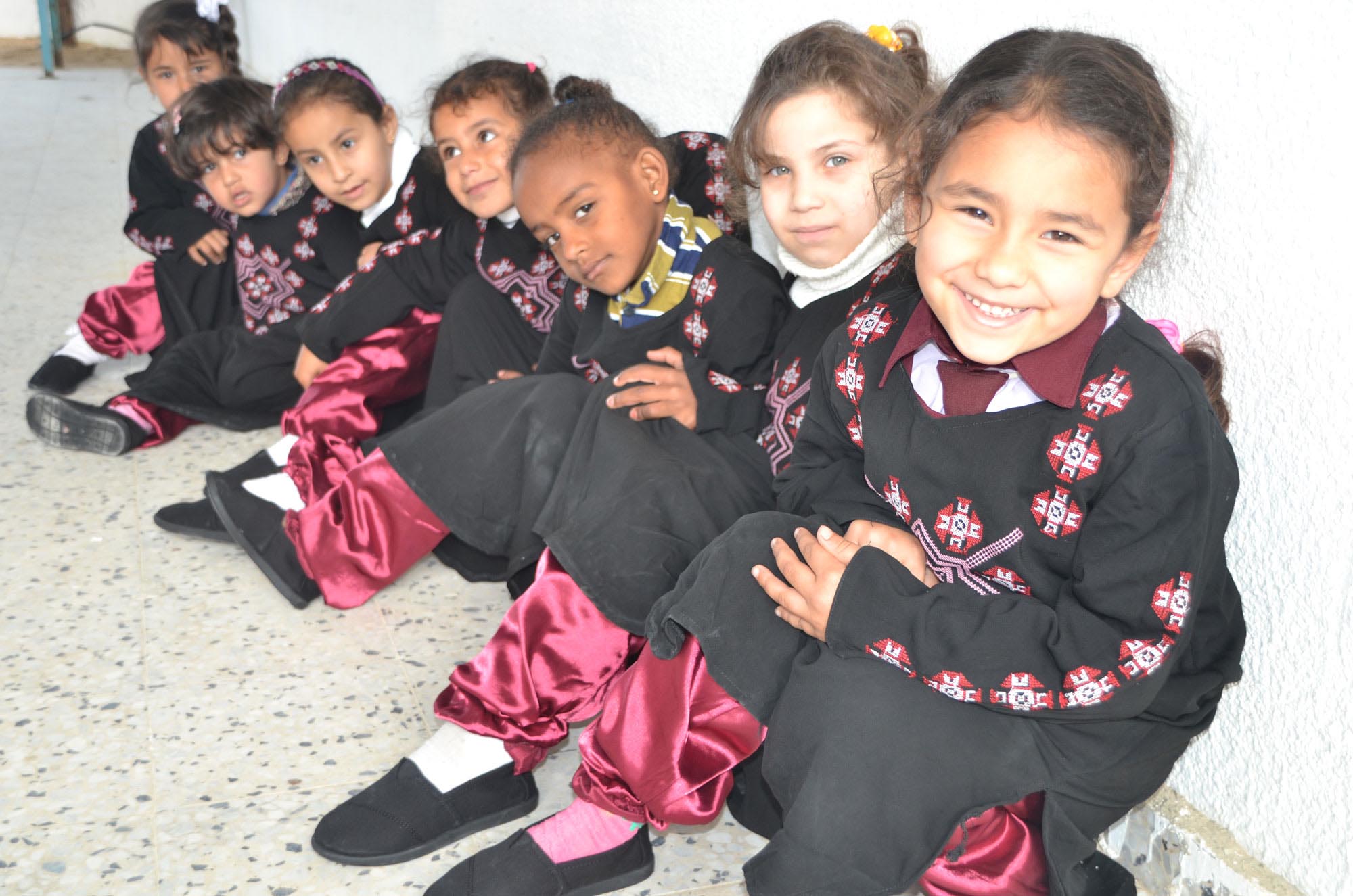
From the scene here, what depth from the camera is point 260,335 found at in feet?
7.45

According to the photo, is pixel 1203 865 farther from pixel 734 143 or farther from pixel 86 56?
pixel 86 56

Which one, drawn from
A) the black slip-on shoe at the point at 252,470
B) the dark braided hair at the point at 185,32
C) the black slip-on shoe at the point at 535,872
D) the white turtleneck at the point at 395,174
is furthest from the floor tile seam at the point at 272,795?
the dark braided hair at the point at 185,32

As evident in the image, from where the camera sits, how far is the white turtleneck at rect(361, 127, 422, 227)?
2260mm

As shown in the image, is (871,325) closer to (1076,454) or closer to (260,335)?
(1076,454)

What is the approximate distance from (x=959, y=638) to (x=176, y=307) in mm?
2039

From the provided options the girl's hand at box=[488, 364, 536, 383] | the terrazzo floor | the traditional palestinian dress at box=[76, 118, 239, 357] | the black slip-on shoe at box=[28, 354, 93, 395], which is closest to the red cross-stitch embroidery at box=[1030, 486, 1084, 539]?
the terrazzo floor

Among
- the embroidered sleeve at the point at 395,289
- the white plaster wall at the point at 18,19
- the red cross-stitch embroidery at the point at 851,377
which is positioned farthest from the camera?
the white plaster wall at the point at 18,19

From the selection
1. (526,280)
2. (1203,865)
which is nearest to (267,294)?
(526,280)

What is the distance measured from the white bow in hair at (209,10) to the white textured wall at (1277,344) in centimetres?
216

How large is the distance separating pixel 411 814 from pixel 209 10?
87.2 inches

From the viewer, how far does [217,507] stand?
5.84 ft

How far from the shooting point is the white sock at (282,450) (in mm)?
1939

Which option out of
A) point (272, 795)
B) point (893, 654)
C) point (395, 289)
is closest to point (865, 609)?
point (893, 654)

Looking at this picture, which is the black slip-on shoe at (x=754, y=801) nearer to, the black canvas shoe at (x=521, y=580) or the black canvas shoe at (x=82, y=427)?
the black canvas shoe at (x=521, y=580)
